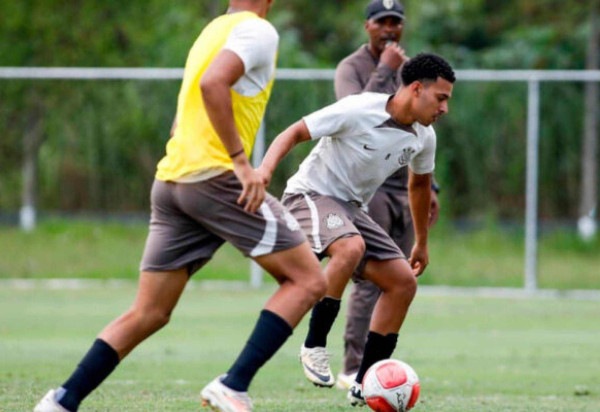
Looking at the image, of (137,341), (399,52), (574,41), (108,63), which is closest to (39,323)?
(399,52)

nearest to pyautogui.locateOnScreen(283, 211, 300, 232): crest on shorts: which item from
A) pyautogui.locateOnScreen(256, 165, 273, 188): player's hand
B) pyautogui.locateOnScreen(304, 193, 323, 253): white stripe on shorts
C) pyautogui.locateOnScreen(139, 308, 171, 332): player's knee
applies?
pyautogui.locateOnScreen(256, 165, 273, 188): player's hand

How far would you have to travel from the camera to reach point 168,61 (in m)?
26.7

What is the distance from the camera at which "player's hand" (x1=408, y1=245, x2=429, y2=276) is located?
27.8 ft

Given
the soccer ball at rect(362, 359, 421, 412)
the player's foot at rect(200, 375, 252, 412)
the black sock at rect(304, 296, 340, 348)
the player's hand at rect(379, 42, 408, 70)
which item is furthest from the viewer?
the player's hand at rect(379, 42, 408, 70)

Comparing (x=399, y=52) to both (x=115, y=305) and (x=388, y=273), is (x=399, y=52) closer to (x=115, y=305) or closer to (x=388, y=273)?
(x=388, y=273)

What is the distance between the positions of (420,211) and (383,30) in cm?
170

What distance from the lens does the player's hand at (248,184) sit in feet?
20.5

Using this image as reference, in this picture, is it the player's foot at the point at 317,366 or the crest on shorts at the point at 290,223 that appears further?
the player's foot at the point at 317,366

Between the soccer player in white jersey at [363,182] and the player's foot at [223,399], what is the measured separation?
1.55 m

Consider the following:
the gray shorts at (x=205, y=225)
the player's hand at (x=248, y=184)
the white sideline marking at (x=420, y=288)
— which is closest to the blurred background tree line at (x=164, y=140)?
the white sideline marking at (x=420, y=288)

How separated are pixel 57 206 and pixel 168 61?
7094 millimetres

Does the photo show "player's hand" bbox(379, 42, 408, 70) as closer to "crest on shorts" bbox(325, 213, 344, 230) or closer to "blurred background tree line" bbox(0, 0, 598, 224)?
"crest on shorts" bbox(325, 213, 344, 230)

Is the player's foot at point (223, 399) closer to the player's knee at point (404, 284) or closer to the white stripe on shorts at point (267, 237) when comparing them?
the white stripe on shorts at point (267, 237)

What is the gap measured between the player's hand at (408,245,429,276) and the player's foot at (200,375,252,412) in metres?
2.36
